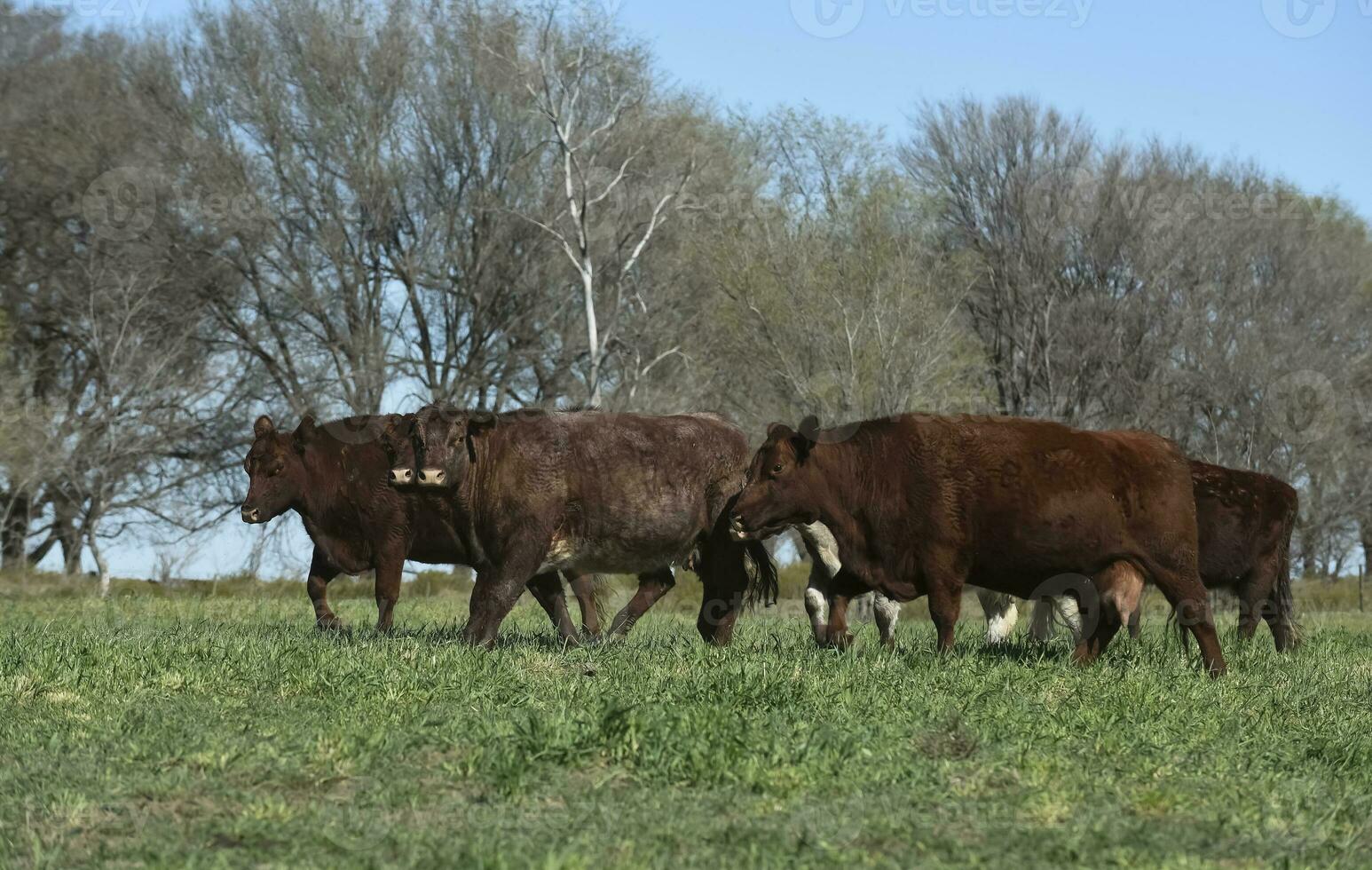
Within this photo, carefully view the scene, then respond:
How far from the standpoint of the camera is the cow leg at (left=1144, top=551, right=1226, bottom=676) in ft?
35.5

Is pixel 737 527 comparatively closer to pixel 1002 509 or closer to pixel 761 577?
pixel 761 577

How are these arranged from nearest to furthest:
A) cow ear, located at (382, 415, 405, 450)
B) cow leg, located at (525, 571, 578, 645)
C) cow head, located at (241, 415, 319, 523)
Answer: cow ear, located at (382, 415, 405, 450) → cow leg, located at (525, 571, 578, 645) → cow head, located at (241, 415, 319, 523)

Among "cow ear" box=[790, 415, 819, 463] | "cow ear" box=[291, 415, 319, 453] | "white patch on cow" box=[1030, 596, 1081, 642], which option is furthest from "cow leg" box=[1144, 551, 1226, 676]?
"cow ear" box=[291, 415, 319, 453]

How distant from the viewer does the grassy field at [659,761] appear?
5.94 meters

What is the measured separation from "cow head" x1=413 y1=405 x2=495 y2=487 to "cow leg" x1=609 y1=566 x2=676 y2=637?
1.73 m

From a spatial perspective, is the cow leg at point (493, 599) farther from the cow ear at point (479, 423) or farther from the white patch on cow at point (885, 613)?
the white patch on cow at point (885, 613)

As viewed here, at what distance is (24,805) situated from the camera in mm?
6484

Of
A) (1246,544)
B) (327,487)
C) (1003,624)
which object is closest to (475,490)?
(327,487)

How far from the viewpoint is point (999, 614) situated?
15.0 m

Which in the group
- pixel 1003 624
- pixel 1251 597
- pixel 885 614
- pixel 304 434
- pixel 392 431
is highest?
pixel 304 434

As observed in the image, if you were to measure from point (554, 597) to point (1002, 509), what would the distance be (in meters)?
4.31

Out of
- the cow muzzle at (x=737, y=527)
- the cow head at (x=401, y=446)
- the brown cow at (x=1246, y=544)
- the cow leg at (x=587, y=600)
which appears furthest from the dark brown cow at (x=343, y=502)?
the brown cow at (x=1246, y=544)

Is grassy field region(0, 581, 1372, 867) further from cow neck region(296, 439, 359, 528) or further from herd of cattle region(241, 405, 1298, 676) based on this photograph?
cow neck region(296, 439, 359, 528)

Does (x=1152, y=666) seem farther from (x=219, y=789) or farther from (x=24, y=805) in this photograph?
(x=24, y=805)
